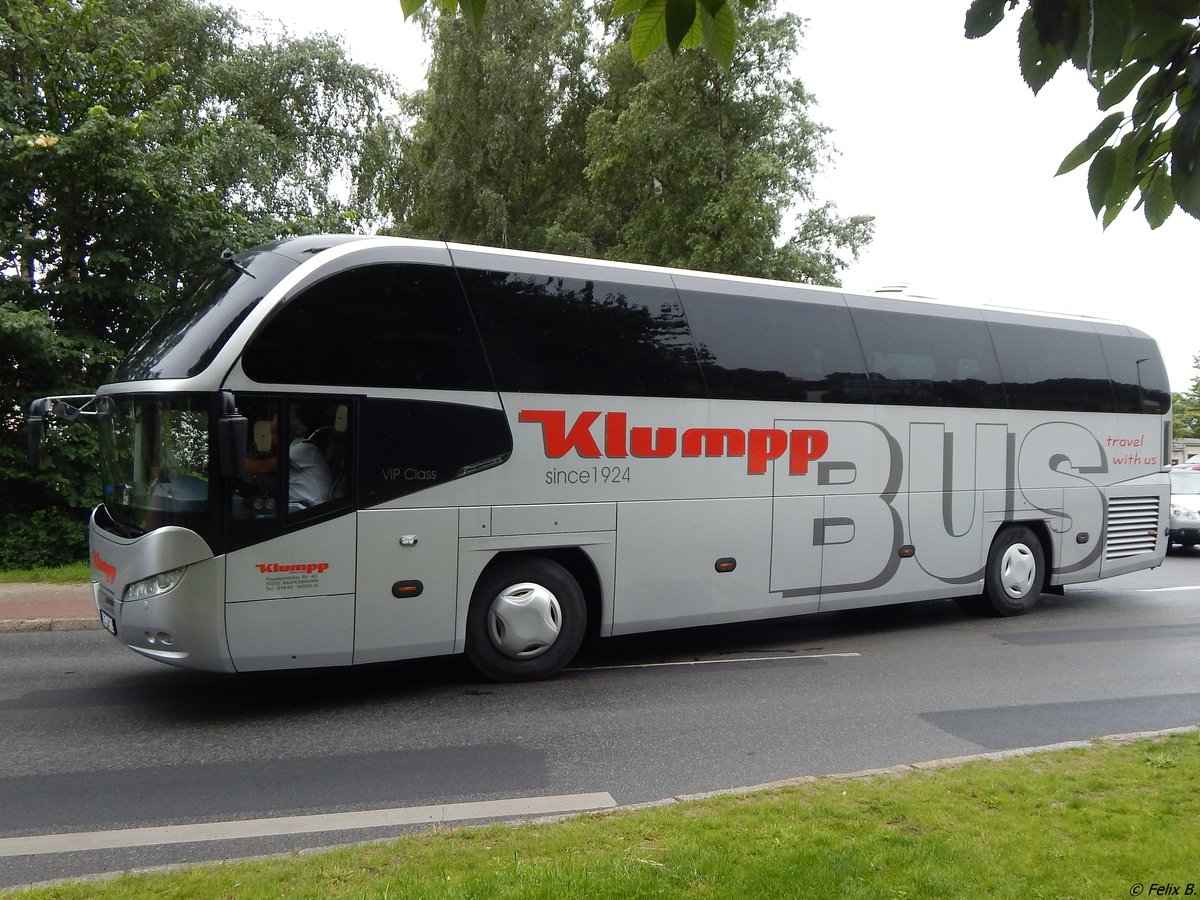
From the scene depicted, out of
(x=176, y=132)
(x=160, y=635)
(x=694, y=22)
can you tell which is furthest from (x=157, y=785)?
(x=176, y=132)

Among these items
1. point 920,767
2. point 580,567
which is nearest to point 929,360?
point 580,567

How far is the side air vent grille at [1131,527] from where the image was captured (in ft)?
41.7

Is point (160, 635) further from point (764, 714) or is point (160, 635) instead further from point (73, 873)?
point (764, 714)

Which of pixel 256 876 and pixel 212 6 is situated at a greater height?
pixel 212 6

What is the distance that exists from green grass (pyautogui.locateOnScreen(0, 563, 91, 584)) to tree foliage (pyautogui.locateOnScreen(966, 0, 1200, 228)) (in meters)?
12.4

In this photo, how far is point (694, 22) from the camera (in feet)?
10.2

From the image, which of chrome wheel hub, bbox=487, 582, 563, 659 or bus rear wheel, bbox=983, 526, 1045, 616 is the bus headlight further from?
bus rear wheel, bbox=983, 526, 1045, 616

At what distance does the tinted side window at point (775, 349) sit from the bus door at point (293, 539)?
11.5ft

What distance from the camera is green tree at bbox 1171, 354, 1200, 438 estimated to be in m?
71.2

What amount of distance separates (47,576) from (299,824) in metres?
9.31

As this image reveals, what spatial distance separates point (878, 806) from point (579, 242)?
2116cm

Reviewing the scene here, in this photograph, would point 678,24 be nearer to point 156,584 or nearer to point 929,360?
point 156,584

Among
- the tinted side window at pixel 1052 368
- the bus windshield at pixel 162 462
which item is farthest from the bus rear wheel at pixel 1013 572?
the bus windshield at pixel 162 462

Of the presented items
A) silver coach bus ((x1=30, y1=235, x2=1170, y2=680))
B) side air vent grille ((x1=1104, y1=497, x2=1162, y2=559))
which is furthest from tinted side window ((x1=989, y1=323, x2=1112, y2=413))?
side air vent grille ((x1=1104, y1=497, x2=1162, y2=559))
